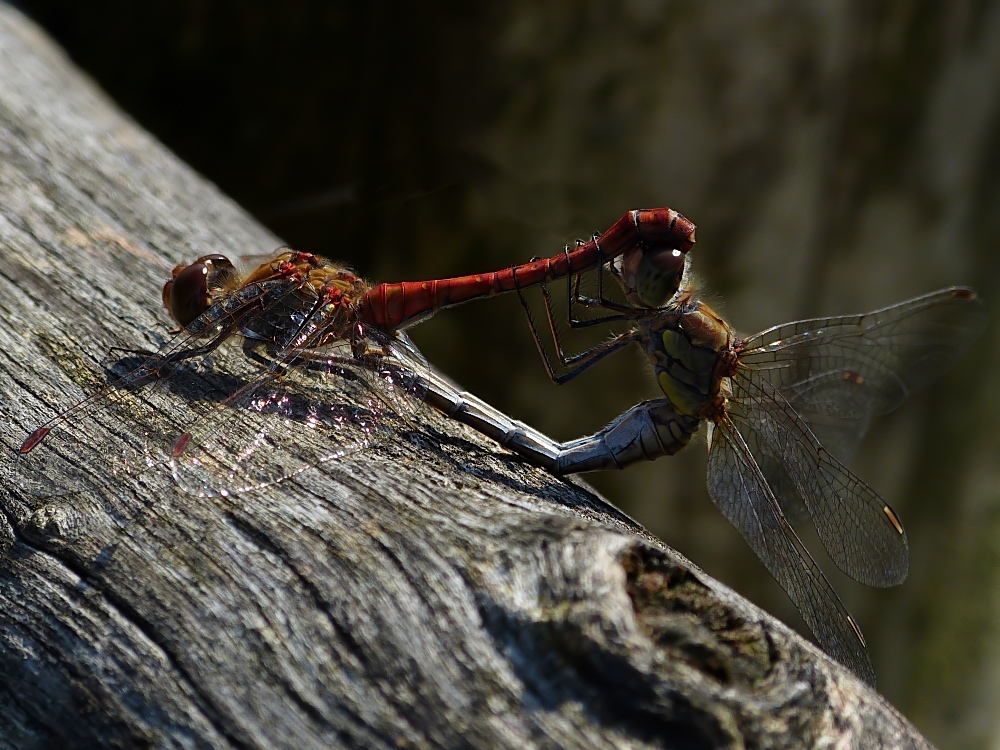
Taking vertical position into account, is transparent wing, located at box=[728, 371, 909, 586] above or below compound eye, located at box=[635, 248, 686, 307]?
below

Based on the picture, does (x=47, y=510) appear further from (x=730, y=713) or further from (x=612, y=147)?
(x=612, y=147)

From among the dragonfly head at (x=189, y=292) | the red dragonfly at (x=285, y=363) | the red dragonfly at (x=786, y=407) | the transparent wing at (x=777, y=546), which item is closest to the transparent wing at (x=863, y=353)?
the red dragonfly at (x=786, y=407)

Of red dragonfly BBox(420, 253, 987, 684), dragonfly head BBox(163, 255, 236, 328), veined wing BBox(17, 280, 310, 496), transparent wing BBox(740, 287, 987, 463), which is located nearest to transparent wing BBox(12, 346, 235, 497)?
veined wing BBox(17, 280, 310, 496)

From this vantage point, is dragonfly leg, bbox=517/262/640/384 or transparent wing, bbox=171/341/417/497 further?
dragonfly leg, bbox=517/262/640/384

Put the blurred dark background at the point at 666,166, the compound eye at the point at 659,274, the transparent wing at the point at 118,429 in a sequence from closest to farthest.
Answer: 1. the transparent wing at the point at 118,429
2. the compound eye at the point at 659,274
3. the blurred dark background at the point at 666,166

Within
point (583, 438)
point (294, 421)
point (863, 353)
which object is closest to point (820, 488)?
point (863, 353)

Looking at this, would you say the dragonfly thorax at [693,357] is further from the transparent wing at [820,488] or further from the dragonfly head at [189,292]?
the dragonfly head at [189,292]

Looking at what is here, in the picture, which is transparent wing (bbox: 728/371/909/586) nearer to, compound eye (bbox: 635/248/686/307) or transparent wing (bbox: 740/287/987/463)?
transparent wing (bbox: 740/287/987/463)
